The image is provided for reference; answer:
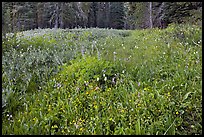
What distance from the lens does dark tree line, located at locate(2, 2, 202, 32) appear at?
1521 centimetres

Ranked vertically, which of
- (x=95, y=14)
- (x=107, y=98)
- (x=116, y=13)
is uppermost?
(x=116, y=13)

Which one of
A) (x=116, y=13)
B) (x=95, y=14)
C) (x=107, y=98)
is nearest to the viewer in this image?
(x=107, y=98)

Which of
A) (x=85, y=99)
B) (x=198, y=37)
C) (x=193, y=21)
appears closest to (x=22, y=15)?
(x=193, y=21)

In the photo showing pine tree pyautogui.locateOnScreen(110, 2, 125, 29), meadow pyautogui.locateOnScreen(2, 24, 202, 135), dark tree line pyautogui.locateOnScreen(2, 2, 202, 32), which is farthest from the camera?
pine tree pyautogui.locateOnScreen(110, 2, 125, 29)

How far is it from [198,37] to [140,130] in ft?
22.6

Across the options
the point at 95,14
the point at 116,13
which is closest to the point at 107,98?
the point at 95,14

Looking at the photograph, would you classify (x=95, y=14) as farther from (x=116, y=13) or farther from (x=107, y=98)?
(x=107, y=98)

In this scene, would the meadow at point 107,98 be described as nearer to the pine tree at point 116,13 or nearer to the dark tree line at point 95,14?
the dark tree line at point 95,14

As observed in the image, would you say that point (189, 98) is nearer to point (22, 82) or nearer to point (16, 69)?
point (22, 82)

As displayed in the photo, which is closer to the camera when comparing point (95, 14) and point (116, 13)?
point (95, 14)

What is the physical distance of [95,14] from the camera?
50.1m

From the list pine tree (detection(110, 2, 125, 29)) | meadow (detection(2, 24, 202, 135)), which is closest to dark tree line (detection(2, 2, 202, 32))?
pine tree (detection(110, 2, 125, 29))

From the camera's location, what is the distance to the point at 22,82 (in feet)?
17.9

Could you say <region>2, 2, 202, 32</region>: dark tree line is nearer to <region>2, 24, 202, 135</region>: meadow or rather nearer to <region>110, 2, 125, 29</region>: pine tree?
<region>110, 2, 125, 29</region>: pine tree
